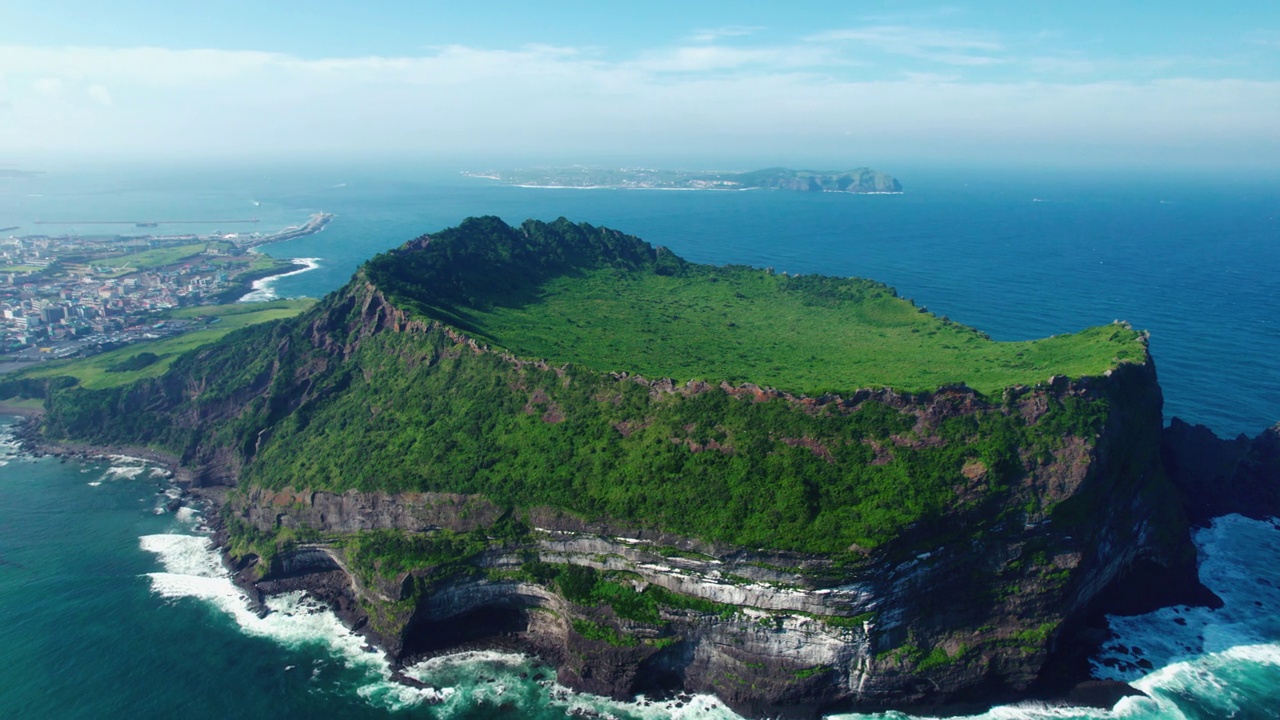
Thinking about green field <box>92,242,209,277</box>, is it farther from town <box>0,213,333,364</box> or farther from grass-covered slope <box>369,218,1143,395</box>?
grass-covered slope <box>369,218,1143,395</box>

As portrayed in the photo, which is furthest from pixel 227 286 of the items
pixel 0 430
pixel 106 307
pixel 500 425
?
pixel 500 425

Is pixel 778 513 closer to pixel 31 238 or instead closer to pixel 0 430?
pixel 0 430

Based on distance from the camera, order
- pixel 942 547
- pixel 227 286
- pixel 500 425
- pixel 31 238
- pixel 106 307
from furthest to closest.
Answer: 1. pixel 31 238
2. pixel 227 286
3. pixel 106 307
4. pixel 500 425
5. pixel 942 547

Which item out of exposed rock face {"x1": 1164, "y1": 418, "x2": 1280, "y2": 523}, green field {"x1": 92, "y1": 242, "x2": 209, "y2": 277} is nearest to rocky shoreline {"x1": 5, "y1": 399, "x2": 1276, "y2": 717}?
exposed rock face {"x1": 1164, "y1": 418, "x2": 1280, "y2": 523}

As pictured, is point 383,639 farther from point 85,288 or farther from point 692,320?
point 85,288

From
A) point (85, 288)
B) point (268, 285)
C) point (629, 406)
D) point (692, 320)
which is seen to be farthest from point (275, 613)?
point (85, 288)

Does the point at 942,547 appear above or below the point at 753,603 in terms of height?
above

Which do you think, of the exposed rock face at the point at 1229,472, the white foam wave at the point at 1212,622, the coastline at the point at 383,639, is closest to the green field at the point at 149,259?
the coastline at the point at 383,639
